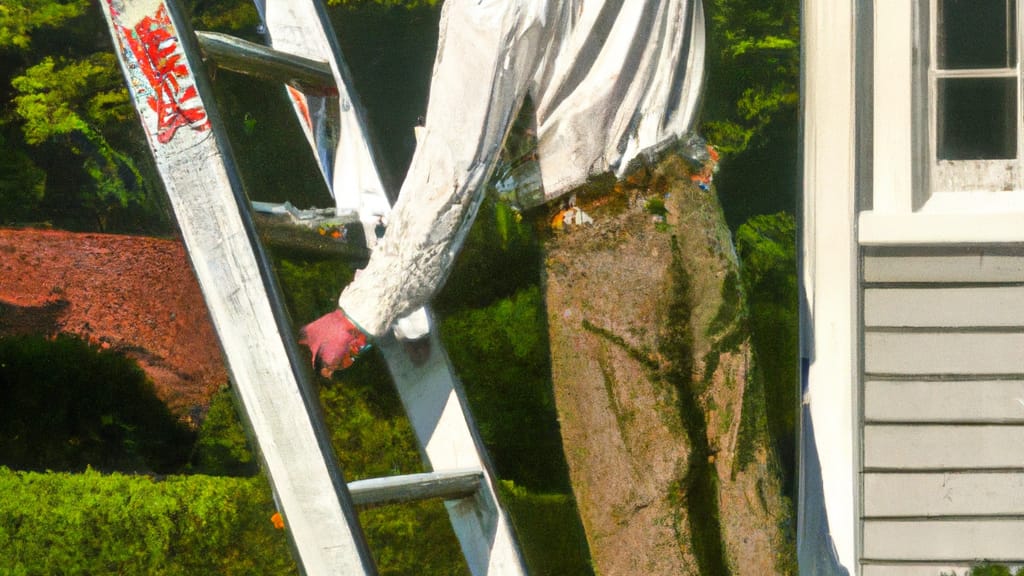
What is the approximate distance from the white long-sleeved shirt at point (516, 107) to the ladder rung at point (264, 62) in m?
0.33

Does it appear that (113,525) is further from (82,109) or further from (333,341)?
(82,109)

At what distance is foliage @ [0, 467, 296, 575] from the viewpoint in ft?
6.55

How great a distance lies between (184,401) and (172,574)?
35 cm

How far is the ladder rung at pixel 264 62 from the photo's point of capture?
5.99 feet

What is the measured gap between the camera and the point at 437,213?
184 centimetres

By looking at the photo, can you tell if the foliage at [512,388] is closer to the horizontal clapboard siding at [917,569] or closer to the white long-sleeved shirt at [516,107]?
the white long-sleeved shirt at [516,107]

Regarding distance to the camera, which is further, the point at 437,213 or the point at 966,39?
the point at 966,39

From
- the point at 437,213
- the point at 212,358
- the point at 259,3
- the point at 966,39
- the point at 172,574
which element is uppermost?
the point at 259,3

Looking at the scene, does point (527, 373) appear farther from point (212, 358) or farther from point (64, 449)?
point (64, 449)

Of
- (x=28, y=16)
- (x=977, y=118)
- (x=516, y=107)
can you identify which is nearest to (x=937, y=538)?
(x=977, y=118)

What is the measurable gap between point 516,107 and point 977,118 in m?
1.29

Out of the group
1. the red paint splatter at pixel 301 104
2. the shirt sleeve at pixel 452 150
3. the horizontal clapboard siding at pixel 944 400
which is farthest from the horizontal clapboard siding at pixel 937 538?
the red paint splatter at pixel 301 104

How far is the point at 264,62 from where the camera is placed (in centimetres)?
193

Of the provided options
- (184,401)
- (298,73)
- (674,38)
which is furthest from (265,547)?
(674,38)
